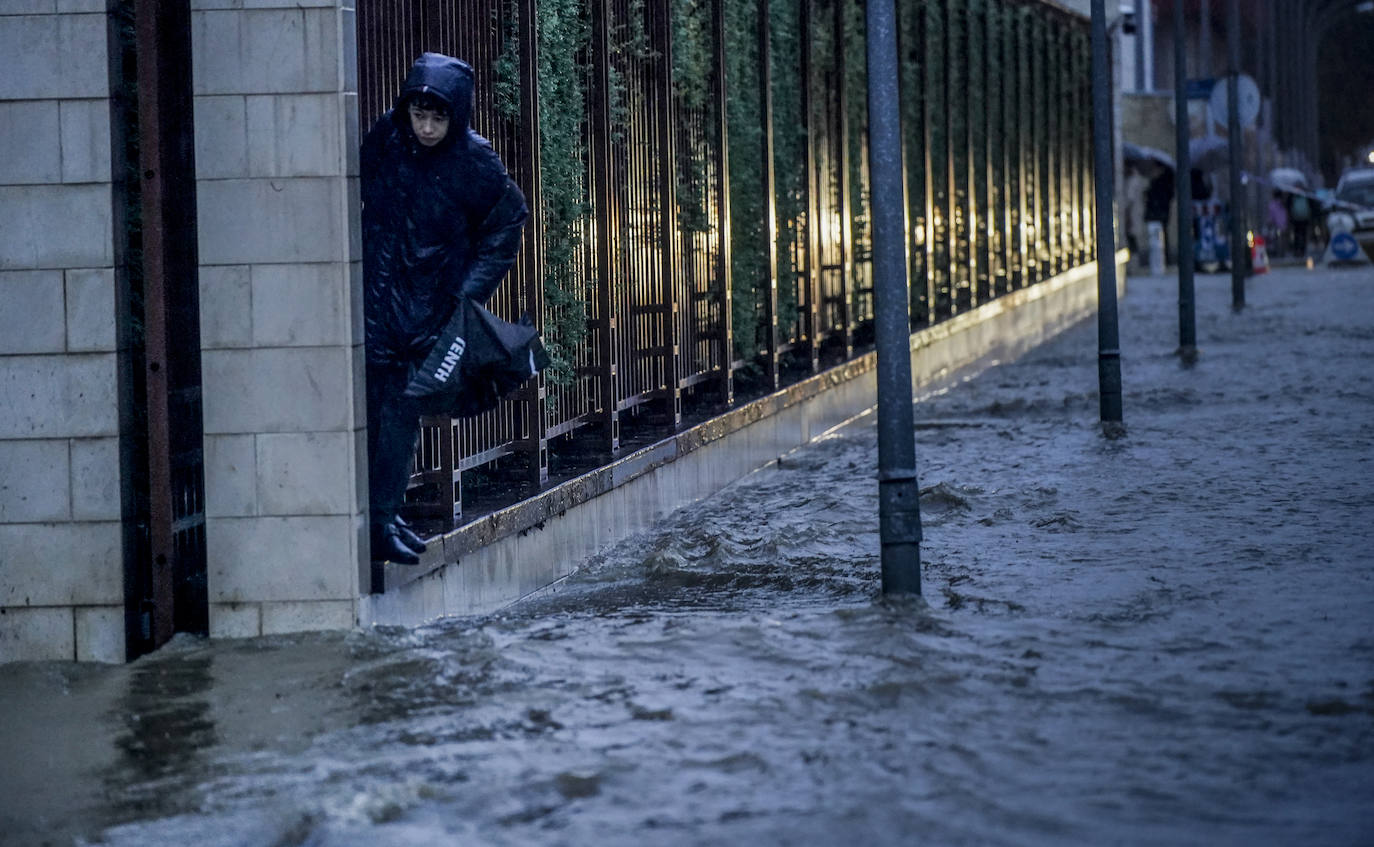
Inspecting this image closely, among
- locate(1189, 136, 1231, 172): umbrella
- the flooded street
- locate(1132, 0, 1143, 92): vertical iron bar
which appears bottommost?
the flooded street

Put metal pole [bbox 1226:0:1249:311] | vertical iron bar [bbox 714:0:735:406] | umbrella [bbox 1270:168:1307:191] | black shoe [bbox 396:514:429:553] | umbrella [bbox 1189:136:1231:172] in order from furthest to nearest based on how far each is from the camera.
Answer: umbrella [bbox 1270:168:1307:191] → umbrella [bbox 1189:136:1231:172] → metal pole [bbox 1226:0:1249:311] → vertical iron bar [bbox 714:0:735:406] → black shoe [bbox 396:514:429:553]

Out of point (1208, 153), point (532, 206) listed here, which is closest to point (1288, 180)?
point (1208, 153)

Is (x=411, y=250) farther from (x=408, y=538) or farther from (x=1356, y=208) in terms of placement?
(x=1356, y=208)

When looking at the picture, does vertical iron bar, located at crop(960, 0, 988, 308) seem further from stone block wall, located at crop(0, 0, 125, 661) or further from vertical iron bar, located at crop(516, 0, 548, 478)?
stone block wall, located at crop(0, 0, 125, 661)

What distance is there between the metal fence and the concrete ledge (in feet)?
0.59

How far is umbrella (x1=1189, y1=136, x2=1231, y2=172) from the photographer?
4766cm

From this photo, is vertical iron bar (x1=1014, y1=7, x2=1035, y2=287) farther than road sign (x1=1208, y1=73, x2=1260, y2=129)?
No

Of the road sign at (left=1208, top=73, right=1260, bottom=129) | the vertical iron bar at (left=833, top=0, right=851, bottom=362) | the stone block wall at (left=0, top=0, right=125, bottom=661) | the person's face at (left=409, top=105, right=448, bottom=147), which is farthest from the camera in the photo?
the road sign at (left=1208, top=73, right=1260, bottom=129)

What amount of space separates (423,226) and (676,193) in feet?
17.6

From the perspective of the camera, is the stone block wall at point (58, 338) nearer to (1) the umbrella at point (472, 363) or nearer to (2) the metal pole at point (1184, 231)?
(1) the umbrella at point (472, 363)

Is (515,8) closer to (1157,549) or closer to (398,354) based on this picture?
(398,354)

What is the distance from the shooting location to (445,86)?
27.1 ft

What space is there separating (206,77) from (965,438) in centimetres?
877

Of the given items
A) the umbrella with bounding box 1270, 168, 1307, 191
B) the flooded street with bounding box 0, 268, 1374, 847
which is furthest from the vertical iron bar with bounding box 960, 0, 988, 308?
the umbrella with bounding box 1270, 168, 1307, 191
